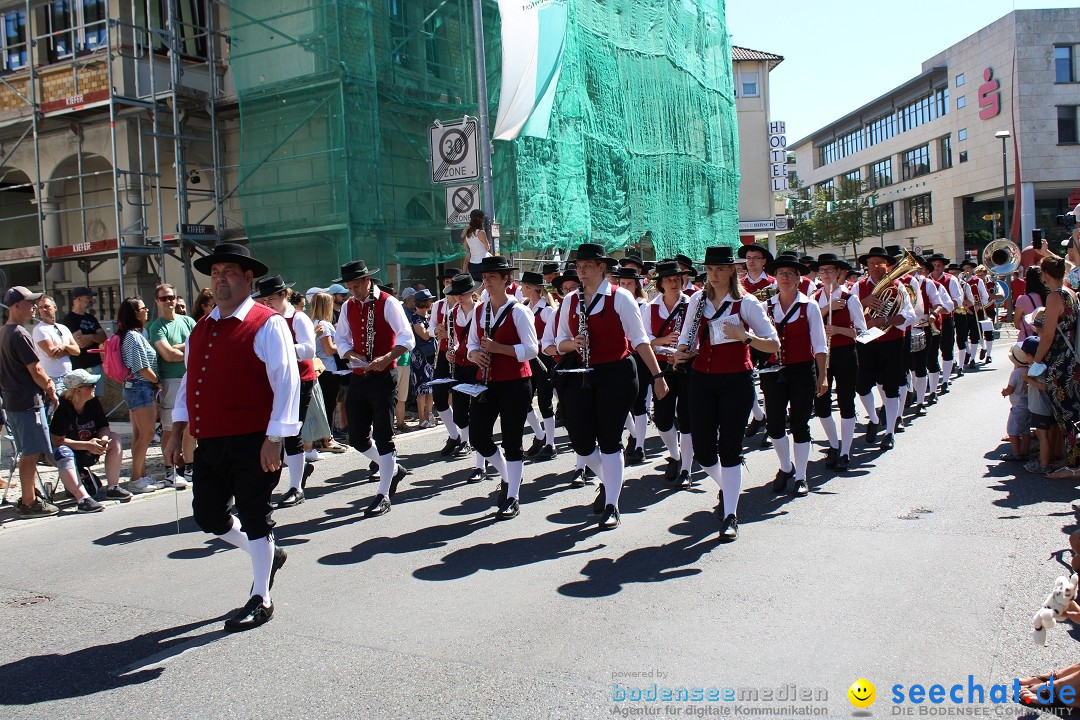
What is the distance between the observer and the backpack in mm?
9031

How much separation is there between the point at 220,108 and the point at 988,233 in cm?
5062

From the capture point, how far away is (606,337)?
693 cm

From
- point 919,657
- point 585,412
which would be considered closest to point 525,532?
point 585,412

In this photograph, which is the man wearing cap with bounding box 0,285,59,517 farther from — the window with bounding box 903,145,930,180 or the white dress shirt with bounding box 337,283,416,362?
the window with bounding box 903,145,930,180

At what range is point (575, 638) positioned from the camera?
181 inches

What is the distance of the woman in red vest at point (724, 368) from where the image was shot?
6559 millimetres

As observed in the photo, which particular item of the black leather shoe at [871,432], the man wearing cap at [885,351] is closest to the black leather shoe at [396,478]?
the man wearing cap at [885,351]

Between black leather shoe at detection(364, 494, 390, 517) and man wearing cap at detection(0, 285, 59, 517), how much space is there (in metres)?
3.16

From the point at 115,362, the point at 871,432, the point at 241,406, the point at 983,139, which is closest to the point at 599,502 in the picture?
the point at 241,406

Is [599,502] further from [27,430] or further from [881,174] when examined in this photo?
[881,174]

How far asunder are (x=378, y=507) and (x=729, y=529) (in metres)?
3.01

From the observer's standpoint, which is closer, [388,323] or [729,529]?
[729,529]

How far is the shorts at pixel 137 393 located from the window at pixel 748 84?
42.8 m

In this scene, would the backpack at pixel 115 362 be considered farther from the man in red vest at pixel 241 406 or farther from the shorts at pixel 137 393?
the man in red vest at pixel 241 406
